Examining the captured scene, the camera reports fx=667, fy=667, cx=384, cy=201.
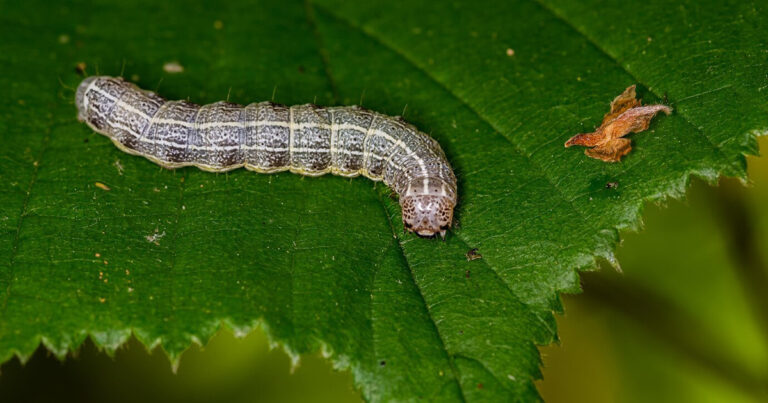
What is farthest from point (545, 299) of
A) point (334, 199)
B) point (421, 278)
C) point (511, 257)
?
point (334, 199)

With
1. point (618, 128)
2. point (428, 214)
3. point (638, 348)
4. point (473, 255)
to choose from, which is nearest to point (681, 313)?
point (638, 348)

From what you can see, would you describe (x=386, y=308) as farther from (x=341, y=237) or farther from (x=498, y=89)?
(x=498, y=89)

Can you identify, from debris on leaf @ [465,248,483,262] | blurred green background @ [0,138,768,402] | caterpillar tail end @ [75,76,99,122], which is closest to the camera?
debris on leaf @ [465,248,483,262]

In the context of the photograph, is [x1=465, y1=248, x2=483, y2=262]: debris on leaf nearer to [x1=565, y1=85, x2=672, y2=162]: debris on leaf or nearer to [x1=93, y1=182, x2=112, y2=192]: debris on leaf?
[x1=565, y1=85, x2=672, y2=162]: debris on leaf

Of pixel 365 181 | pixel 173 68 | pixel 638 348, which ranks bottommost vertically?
pixel 173 68

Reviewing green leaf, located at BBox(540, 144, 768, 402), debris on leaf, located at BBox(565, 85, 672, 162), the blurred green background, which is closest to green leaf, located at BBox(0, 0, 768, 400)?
debris on leaf, located at BBox(565, 85, 672, 162)

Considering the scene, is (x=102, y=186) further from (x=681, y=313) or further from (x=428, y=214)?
(x=681, y=313)
